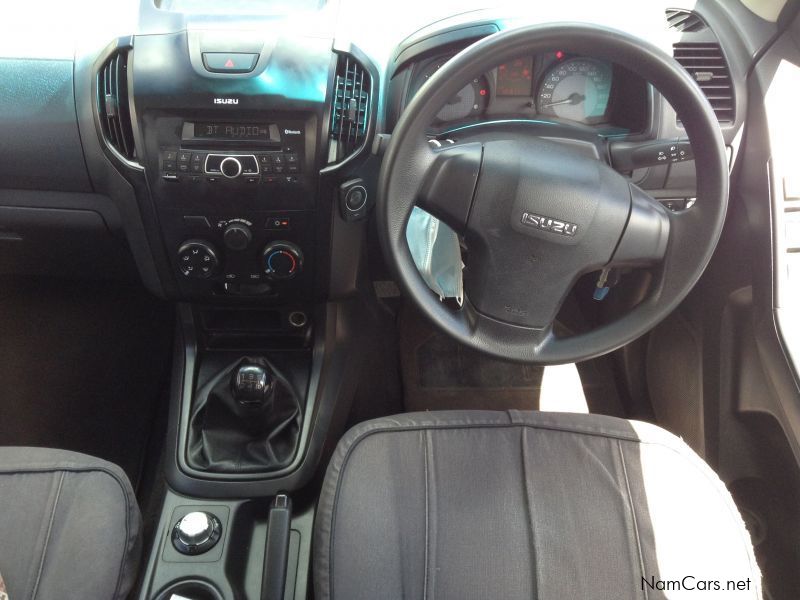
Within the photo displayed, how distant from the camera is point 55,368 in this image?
1678 millimetres

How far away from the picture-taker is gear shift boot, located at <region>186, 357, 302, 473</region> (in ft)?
3.81

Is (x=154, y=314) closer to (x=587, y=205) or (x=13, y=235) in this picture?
(x=13, y=235)

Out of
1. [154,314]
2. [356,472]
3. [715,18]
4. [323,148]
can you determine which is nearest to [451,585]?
[356,472]

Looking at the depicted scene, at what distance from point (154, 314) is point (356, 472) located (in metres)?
1.06

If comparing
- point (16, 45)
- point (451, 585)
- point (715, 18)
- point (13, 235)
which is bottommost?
point (451, 585)

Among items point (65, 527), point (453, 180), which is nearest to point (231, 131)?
point (453, 180)

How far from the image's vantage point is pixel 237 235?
3.47 ft

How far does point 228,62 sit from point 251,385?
20.2 inches

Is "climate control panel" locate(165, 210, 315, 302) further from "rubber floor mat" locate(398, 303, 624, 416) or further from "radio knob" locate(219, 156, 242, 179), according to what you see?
"rubber floor mat" locate(398, 303, 624, 416)

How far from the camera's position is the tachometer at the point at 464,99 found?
1058 mm

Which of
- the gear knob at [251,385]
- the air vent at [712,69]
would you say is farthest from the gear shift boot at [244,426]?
the air vent at [712,69]

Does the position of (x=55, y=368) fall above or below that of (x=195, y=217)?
below

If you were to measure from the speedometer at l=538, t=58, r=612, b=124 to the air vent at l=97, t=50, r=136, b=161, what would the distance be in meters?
0.66

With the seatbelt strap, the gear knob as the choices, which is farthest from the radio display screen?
the seatbelt strap
